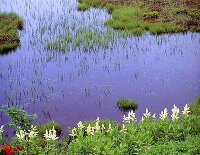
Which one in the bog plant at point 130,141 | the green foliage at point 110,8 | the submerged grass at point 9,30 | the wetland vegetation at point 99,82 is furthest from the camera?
the green foliage at point 110,8

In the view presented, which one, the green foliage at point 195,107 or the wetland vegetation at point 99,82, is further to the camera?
the green foliage at point 195,107

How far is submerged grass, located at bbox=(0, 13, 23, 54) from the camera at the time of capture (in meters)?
18.5

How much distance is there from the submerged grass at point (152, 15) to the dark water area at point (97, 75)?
37.1 inches

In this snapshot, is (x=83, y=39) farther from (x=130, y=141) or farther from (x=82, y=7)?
(x=130, y=141)

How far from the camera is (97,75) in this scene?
15.0m

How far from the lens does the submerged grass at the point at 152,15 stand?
872 inches

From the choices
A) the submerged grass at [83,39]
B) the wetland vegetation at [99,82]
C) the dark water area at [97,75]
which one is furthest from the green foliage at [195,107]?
the submerged grass at [83,39]

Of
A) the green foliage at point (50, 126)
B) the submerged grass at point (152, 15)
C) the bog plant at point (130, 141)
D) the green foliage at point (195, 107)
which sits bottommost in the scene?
the green foliage at point (50, 126)

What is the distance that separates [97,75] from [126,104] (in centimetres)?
302

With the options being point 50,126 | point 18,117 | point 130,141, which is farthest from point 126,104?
point 130,141

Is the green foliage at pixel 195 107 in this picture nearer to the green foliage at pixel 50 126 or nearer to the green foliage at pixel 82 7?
the green foliage at pixel 50 126

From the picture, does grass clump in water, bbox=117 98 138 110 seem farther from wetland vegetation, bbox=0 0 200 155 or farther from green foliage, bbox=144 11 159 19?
green foliage, bbox=144 11 159 19

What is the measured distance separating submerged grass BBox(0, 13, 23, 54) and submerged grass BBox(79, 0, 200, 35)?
225 inches

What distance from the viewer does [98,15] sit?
25.4m
